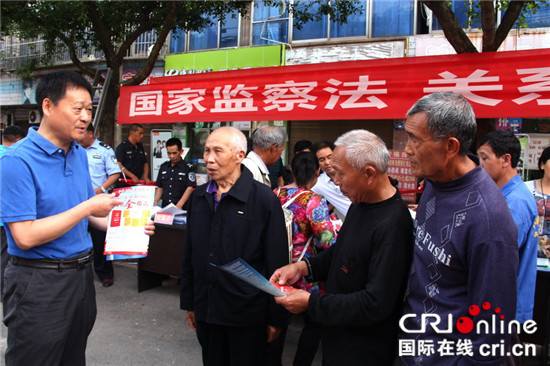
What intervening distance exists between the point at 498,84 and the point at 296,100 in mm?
1865

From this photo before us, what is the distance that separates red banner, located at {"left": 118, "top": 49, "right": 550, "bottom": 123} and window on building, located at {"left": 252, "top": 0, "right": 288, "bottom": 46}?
18.6 feet

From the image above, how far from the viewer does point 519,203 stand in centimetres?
247

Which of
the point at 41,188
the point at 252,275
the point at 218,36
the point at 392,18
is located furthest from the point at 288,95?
the point at 218,36

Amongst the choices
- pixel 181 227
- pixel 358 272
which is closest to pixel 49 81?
pixel 358 272

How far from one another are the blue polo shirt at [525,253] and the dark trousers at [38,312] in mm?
2338

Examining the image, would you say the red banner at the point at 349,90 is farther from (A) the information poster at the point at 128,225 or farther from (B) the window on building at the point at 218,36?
(B) the window on building at the point at 218,36

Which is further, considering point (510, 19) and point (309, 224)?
point (510, 19)

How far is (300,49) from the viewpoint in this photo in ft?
32.5

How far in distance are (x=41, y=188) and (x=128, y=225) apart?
428 millimetres

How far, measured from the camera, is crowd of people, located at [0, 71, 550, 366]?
4.74 ft

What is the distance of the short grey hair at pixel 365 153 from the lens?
173 centimetres

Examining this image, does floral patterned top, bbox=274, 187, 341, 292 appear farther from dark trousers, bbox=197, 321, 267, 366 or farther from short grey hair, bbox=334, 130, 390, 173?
short grey hair, bbox=334, 130, 390, 173

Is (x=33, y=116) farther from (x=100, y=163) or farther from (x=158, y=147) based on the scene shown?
(x=100, y=163)

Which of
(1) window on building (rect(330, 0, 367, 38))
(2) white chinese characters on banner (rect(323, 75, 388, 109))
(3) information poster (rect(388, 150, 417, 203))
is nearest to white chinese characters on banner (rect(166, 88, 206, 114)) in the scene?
(2) white chinese characters on banner (rect(323, 75, 388, 109))
